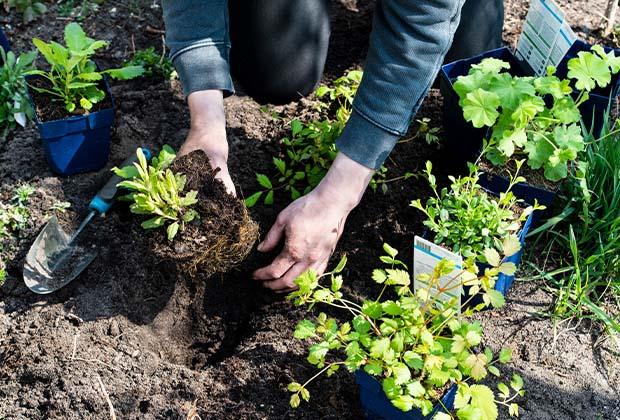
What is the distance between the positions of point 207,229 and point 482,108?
89cm

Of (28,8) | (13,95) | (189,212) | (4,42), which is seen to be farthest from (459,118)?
(28,8)

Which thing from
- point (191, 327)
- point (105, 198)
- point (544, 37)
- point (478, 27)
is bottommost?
point (191, 327)

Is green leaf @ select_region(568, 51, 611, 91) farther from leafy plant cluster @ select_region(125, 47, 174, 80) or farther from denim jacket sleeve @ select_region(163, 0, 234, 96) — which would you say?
leafy plant cluster @ select_region(125, 47, 174, 80)

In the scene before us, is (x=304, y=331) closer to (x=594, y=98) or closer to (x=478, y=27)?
(x=594, y=98)

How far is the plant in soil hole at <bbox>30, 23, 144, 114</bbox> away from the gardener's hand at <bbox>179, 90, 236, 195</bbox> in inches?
14.2

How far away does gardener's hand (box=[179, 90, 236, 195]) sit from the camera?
213cm

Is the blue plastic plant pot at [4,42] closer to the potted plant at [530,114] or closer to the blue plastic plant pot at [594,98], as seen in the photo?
the potted plant at [530,114]

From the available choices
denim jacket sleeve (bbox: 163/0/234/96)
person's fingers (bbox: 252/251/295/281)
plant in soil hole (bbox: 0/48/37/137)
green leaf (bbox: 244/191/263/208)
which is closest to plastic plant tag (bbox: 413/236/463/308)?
person's fingers (bbox: 252/251/295/281)

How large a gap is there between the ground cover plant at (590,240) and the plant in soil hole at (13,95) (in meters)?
2.01

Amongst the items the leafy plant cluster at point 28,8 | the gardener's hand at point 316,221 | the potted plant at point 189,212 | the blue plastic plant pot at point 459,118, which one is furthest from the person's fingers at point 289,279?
the leafy plant cluster at point 28,8

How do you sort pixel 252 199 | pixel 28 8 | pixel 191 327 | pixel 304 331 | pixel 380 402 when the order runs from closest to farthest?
pixel 304 331
pixel 380 402
pixel 191 327
pixel 252 199
pixel 28 8

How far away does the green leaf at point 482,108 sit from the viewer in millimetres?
2008

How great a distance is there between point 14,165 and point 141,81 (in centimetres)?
67

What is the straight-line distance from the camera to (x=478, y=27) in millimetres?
2818
